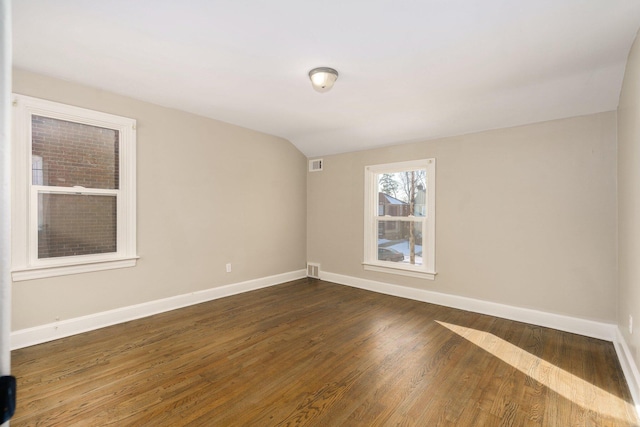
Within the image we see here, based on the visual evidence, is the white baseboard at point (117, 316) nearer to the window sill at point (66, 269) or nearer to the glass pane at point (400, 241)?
the window sill at point (66, 269)

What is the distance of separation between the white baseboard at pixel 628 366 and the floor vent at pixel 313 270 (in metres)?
3.86

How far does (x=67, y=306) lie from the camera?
121 inches

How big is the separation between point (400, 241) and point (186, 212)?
3.03 meters

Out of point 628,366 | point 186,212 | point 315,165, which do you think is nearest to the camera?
point 628,366

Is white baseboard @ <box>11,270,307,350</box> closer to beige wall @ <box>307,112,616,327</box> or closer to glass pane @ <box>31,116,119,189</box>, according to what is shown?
glass pane @ <box>31,116,119,189</box>

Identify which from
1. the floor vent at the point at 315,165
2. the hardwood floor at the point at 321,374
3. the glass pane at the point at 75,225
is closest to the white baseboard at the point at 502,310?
the hardwood floor at the point at 321,374

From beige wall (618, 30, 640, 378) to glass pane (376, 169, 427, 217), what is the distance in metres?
2.02

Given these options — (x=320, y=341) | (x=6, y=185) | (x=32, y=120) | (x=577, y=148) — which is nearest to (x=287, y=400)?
(x=320, y=341)

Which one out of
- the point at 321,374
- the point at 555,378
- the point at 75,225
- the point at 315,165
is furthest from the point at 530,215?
the point at 75,225

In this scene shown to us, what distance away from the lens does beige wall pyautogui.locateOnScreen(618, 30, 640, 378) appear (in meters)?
2.10

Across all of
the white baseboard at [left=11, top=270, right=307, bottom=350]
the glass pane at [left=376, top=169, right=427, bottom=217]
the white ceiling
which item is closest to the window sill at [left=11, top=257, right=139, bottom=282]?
the white baseboard at [left=11, top=270, right=307, bottom=350]

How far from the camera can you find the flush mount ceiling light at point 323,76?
2.70 meters

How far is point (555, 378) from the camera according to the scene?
2.37m

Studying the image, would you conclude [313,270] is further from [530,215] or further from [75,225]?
[75,225]
